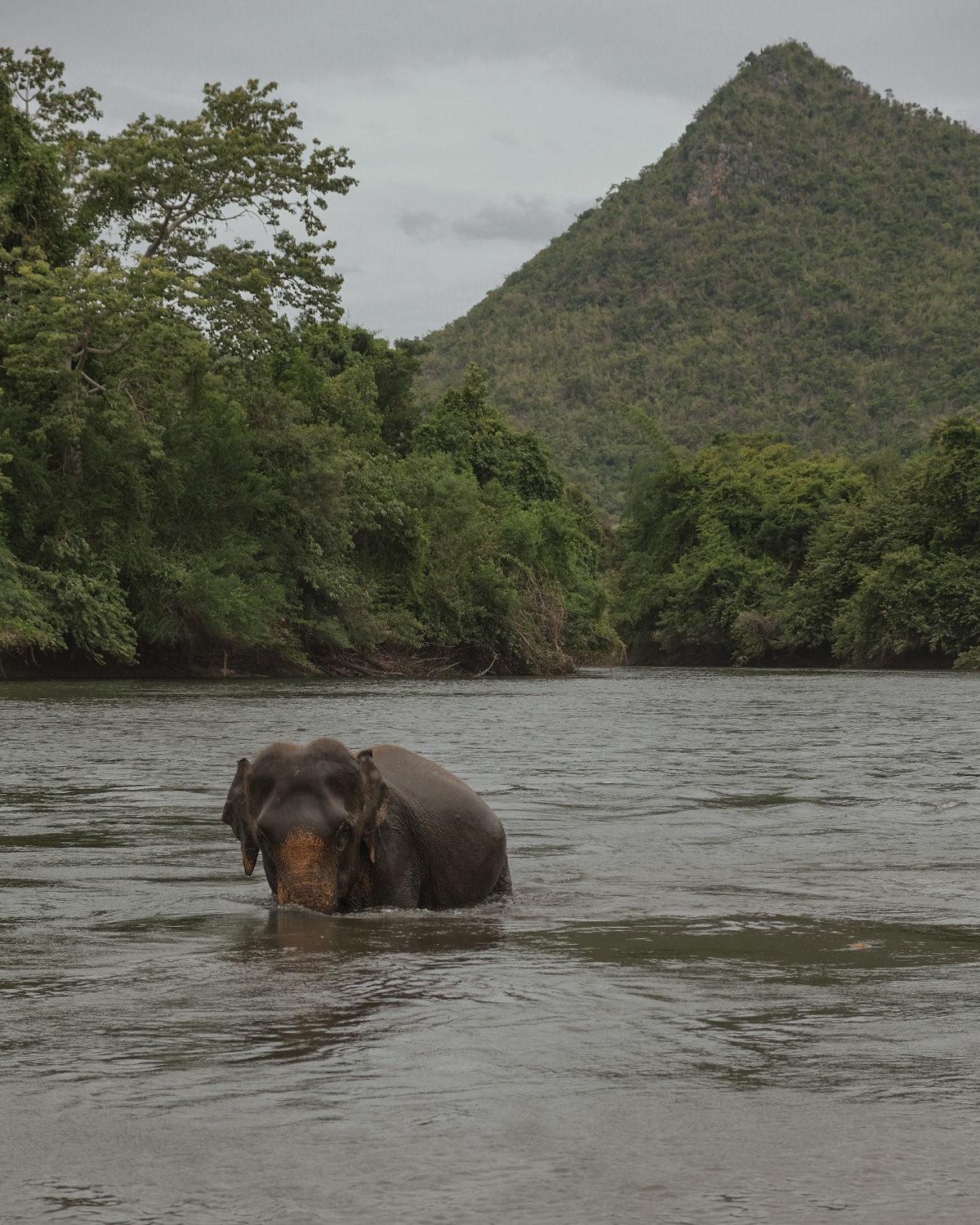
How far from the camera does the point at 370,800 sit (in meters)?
7.76

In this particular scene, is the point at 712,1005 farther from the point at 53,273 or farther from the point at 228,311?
the point at 228,311

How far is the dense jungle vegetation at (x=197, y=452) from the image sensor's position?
38.2 m

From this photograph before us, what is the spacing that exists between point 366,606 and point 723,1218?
47.3 m

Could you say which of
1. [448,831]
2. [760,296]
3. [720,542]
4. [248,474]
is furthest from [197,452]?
[760,296]

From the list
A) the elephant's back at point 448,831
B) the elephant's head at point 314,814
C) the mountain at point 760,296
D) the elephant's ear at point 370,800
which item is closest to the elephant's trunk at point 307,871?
the elephant's head at point 314,814

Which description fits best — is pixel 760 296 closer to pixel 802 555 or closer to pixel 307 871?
pixel 802 555

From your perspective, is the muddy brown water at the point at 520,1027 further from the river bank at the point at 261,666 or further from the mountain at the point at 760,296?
the mountain at the point at 760,296

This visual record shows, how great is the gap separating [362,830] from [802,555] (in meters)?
80.1

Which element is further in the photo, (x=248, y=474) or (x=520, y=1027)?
(x=248, y=474)

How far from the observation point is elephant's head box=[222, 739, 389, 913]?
25.0ft

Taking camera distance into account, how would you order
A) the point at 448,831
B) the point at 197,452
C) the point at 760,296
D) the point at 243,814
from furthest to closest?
the point at 760,296 → the point at 197,452 → the point at 448,831 → the point at 243,814

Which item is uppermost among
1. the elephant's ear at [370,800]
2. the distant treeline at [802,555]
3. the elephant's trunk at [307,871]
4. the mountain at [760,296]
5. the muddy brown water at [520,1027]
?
the mountain at [760,296]

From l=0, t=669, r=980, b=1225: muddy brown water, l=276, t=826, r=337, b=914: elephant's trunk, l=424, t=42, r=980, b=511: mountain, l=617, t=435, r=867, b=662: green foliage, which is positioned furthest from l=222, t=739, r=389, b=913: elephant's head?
l=424, t=42, r=980, b=511: mountain

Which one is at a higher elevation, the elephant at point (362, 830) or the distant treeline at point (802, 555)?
the distant treeline at point (802, 555)
